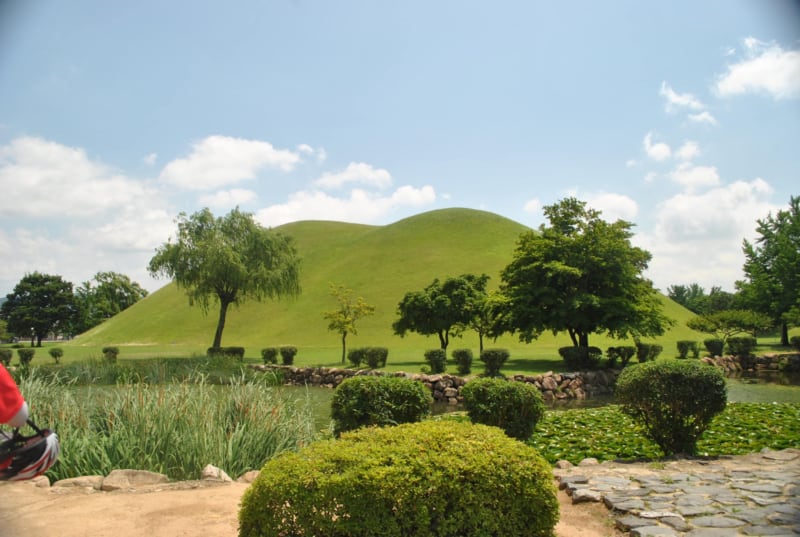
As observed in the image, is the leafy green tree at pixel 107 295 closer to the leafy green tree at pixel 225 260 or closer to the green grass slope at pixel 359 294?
the green grass slope at pixel 359 294

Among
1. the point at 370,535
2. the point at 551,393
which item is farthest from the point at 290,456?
the point at 551,393

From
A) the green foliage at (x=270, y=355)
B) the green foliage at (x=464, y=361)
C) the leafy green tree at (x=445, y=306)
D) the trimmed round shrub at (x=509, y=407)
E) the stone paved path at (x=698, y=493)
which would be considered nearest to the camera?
the stone paved path at (x=698, y=493)

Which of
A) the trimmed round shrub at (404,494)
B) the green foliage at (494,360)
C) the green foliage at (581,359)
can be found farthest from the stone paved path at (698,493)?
the green foliage at (581,359)

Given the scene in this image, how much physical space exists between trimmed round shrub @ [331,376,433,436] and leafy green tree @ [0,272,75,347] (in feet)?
250

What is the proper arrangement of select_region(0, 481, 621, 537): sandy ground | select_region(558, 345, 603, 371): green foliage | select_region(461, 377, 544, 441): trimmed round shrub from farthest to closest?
select_region(558, 345, 603, 371): green foliage, select_region(461, 377, 544, 441): trimmed round shrub, select_region(0, 481, 621, 537): sandy ground

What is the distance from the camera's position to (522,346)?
38000 millimetres

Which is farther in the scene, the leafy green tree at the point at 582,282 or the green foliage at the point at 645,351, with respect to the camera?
the green foliage at the point at 645,351

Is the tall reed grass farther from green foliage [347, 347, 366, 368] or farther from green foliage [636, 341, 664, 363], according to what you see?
green foliage [636, 341, 664, 363]

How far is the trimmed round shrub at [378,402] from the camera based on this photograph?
9016 mm

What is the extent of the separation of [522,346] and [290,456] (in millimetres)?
35676

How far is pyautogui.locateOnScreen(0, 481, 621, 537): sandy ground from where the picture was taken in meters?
4.66

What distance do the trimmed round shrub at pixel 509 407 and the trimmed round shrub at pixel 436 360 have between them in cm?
1280

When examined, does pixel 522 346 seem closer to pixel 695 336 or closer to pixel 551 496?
pixel 695 336

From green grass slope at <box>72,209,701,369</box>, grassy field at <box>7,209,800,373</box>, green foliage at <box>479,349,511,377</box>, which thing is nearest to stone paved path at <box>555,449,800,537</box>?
green foliage at <box>479,349,511,377</box>
